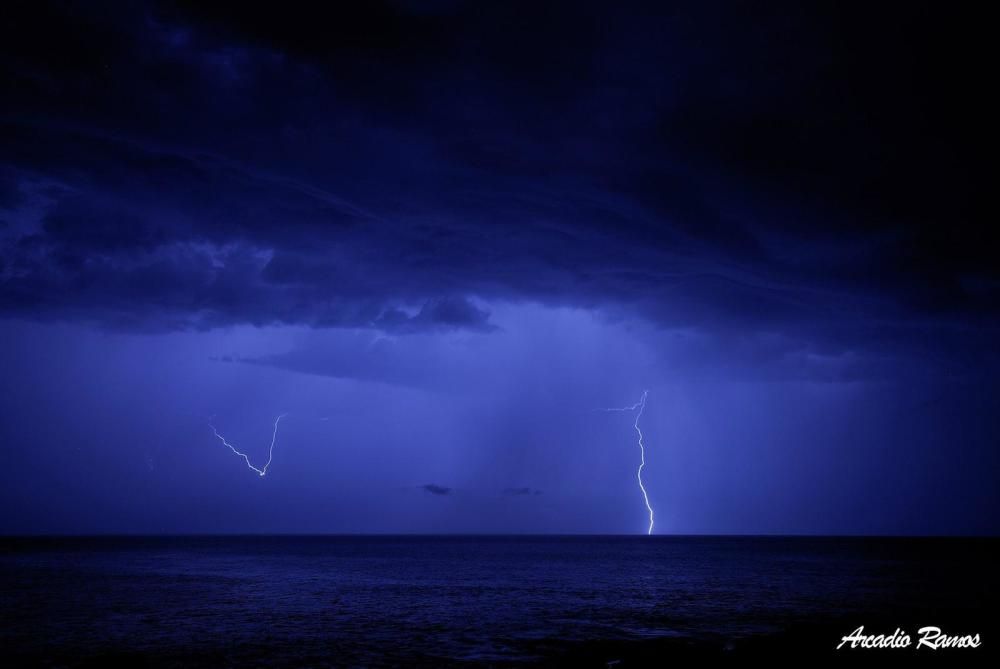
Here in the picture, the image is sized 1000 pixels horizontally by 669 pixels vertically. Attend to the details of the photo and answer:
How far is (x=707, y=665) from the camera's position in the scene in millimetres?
19609

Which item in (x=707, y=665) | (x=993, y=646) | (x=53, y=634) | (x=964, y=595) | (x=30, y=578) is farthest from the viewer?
(x=30, y=578)

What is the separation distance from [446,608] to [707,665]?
19815 mm

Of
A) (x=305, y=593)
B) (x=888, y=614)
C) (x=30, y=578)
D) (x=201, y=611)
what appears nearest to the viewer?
(x=888, y=614)

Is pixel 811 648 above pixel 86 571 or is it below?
above

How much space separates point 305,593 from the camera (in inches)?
1727

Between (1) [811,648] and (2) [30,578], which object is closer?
(1) [811,648]

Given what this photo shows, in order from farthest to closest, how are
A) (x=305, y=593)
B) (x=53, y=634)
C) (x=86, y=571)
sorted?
1. (x=86, y=571)
2. (x=305, y=593)
3. (x=53, y=634)

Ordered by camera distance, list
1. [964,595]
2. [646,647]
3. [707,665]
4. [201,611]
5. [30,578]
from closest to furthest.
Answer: [707,665], [646,647], [201,611], [964,595], [30,578]

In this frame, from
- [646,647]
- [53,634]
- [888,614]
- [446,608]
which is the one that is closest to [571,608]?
[446,608]

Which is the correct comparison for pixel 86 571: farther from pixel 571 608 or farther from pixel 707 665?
pixel 707 665

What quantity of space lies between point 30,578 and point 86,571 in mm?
8977

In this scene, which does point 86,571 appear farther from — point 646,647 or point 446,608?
point 646,647

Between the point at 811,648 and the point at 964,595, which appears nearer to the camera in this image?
the point at 811,648

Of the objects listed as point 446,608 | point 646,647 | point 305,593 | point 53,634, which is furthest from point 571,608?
point 53,634
